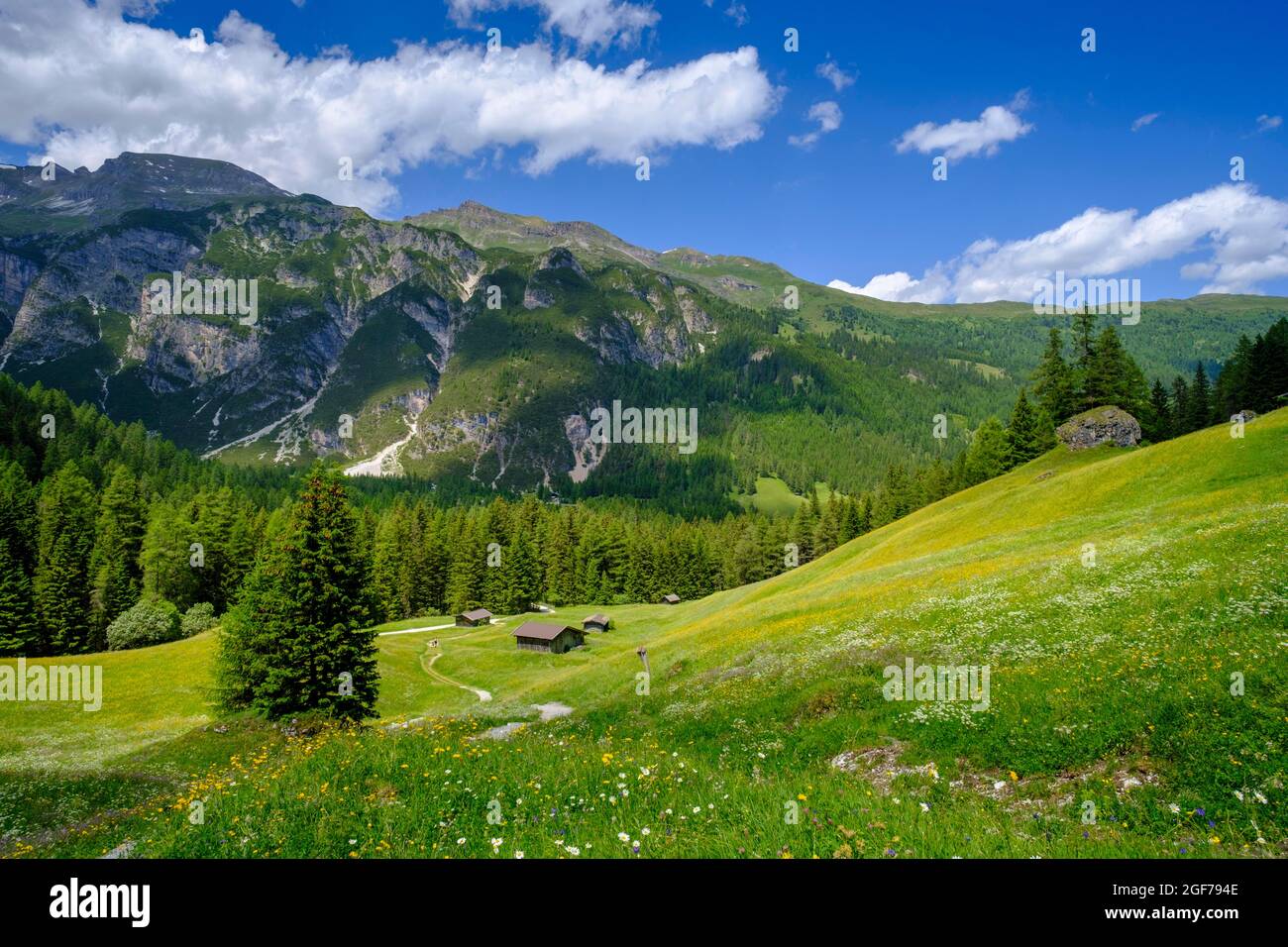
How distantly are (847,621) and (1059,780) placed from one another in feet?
58.4

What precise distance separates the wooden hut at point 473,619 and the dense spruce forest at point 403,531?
40.6 feet

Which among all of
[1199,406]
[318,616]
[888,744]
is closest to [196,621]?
[318,616]

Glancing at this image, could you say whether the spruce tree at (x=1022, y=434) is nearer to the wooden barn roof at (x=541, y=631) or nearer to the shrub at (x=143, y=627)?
the wooden barn roof at (x=541, y=631)

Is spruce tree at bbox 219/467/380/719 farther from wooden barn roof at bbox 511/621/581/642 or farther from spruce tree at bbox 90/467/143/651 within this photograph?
spruce tree at bbox 90/467/143/651

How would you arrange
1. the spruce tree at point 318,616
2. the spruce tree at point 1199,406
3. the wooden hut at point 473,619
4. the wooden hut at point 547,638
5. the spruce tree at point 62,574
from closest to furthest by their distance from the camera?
the spruce tree at point 318,616, the spruce tree at point 62,574, the wooden hut at point 547,638, the spruce tree at point 1199,406, the wooden hut at point 473,619

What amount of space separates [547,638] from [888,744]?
6406 centimetres

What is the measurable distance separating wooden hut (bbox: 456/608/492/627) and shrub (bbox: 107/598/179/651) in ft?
119

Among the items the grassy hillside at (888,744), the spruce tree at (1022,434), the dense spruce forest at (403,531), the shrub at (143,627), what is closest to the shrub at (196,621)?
the dense spruce forest at (403,531)

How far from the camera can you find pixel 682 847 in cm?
753

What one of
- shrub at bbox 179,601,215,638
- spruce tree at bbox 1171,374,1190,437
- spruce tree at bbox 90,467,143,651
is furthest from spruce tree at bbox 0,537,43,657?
spruce tree at bbox 1171,374,1190,437

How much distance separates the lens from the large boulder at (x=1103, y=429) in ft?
229

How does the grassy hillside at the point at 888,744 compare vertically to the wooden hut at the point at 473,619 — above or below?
above

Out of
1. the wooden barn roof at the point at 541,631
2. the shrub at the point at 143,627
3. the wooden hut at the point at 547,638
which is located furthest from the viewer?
the wooden barn roof at the point at 541,631
